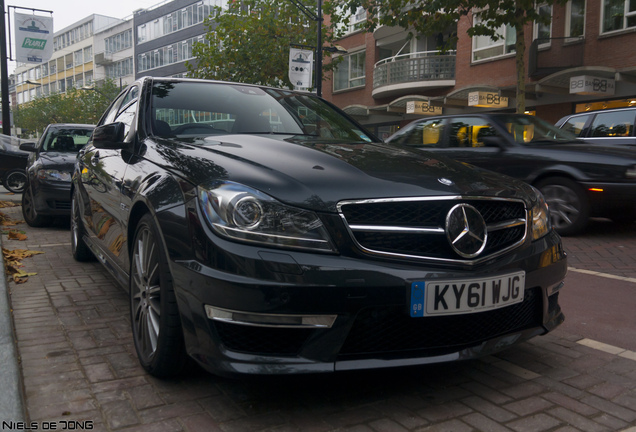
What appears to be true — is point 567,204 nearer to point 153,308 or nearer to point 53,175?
point 153,308

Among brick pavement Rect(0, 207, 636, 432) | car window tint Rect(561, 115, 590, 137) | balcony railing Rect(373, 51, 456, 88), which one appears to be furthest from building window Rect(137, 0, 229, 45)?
brick pavement Rect(0, 207, 636, 432)

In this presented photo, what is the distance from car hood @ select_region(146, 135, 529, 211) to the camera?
2.46 metres

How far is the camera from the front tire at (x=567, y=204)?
7.24m

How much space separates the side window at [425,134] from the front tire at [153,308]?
6.40 metres

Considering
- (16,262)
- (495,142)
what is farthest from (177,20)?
(16,262)

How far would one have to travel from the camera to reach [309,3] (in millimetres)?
24516

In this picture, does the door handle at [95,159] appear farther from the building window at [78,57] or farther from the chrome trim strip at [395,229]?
the building window at [78,57]

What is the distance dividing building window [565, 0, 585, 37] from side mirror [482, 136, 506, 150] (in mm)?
13065

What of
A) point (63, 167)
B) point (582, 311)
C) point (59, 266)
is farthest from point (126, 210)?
point (63, 167)

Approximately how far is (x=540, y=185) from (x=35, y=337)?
6.17 meters

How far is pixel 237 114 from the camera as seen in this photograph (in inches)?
152

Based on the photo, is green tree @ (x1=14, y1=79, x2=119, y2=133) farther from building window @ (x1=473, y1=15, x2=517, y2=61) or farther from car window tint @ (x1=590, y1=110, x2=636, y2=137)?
car window tint @ (x1=590, y1=110, x2=636, y2=137)

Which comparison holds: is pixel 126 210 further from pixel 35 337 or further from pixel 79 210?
pixel 79 210

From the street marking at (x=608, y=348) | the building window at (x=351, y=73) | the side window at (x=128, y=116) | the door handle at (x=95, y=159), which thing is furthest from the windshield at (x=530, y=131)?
the building window at (x=351, y=73)
